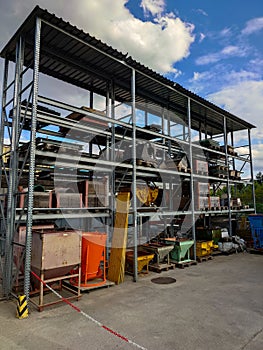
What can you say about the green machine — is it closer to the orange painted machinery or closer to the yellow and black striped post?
the orange painted machinery

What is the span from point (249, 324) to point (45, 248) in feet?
14.4

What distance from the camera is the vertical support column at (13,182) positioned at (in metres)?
6.22

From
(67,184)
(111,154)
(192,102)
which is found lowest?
(67,184)

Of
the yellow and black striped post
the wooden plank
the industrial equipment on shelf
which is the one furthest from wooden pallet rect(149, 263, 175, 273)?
the yellow and black striped post

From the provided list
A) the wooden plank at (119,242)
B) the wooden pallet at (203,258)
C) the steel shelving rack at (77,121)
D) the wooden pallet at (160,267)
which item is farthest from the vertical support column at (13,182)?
the wooden pallet at (203,258)

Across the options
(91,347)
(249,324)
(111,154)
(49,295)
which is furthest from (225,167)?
(91,347)

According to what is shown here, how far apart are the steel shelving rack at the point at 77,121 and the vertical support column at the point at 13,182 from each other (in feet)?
0.07

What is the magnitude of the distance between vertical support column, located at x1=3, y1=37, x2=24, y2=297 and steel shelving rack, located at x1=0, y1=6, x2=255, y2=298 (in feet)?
0.07

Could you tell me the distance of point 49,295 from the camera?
6363 mm

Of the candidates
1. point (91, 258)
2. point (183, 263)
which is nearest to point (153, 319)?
point (91, 258)

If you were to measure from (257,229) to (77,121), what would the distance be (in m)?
10.1

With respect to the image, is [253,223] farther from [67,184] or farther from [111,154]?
[67,184]

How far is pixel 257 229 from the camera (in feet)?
40.9

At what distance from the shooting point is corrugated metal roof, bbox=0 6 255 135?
702 cm
